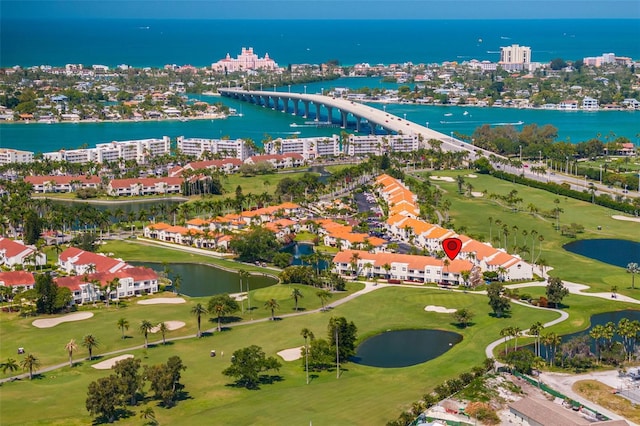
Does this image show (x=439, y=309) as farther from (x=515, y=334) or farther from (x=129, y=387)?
(x=129, y=387)

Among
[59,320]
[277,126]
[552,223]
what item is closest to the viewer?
[59,320]

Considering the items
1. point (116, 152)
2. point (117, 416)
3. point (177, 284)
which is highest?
point (116, 152)

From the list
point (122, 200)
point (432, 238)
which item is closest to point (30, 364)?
point (432, 238)

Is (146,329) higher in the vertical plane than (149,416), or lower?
higher

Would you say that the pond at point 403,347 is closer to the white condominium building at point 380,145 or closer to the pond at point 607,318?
the pond at point 607,318

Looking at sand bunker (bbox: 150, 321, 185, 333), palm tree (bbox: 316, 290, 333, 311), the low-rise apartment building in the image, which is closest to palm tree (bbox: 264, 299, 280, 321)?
palm tree (bbox: 316, 290, 333, 311)

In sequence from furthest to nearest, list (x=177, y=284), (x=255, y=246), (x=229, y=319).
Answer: (x=255, y=246), (x=177, y=284), (x=229, y=319)

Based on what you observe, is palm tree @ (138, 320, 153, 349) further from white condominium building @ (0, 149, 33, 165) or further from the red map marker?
white condominium building @ (0, 149, 33, 165)
